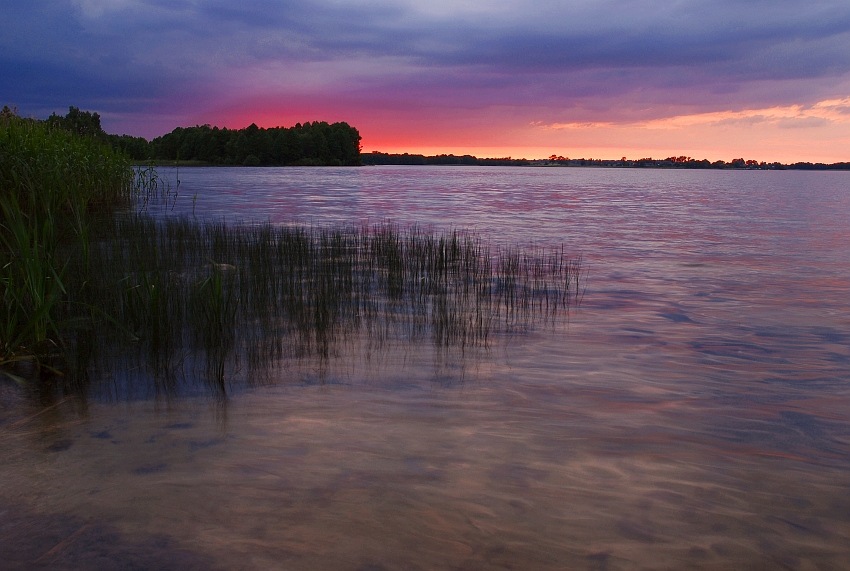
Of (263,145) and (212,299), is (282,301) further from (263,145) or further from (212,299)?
(263,145)

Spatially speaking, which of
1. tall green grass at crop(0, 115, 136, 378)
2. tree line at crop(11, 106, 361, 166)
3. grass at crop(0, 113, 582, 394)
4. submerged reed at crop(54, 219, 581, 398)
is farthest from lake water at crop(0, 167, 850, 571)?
tree line at crop(11, 106, 361, 166)

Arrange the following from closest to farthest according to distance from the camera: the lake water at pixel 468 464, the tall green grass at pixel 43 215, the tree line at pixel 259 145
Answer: the lake water at pixel 468 464
the tall green grass at pixel 43 215
the tree line at pixel 259 145

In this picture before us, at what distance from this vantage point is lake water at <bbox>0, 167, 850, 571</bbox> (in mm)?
3500

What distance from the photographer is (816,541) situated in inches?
145

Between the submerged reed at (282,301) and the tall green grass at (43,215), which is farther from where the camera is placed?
the submerged reed at (282,301)

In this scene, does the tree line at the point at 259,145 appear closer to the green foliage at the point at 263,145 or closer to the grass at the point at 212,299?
the green foliage at the point at 263,145

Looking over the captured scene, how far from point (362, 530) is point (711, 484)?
2.39 m

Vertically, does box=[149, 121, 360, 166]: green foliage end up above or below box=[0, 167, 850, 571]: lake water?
above

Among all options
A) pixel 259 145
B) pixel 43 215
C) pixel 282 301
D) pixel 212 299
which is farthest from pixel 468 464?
pixel 259 145

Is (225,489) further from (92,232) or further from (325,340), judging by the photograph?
(92,232)

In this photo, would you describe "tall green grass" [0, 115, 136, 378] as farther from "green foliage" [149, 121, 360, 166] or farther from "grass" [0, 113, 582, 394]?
"green foliage" [149, 121, 360, 166]

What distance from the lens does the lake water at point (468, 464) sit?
3500mm

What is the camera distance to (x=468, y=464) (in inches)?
176

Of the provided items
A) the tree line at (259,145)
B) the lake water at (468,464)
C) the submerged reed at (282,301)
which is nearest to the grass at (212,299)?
the submerged reed at (282,301)
